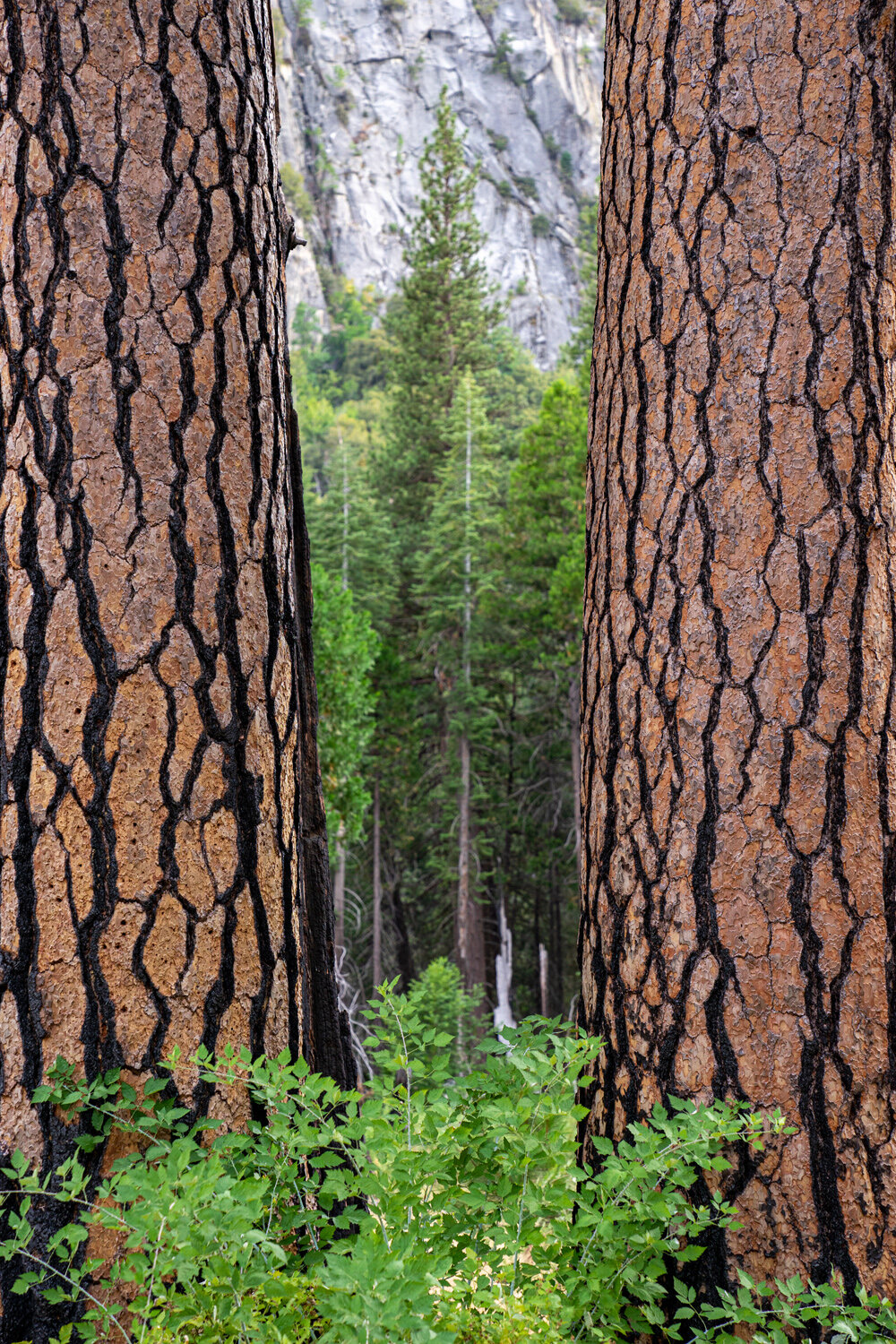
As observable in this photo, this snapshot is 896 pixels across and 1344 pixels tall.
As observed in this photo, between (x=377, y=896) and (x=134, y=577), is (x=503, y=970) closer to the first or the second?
(x=377, y=896)

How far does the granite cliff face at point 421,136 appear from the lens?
73.3 metres

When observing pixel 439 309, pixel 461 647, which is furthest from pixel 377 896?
pixel 439 309

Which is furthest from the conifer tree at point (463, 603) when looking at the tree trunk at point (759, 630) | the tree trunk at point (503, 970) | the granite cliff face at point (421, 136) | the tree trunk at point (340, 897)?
the granite cliff face at point (421, 136)

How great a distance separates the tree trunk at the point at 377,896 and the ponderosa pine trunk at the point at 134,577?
66.9 ft

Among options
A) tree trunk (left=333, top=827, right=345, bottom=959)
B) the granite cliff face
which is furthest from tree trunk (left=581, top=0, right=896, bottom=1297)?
the granite cliff face

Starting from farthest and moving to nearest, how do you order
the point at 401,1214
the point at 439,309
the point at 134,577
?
the point at 439,309
the point at 134,577
the point at 401,1214

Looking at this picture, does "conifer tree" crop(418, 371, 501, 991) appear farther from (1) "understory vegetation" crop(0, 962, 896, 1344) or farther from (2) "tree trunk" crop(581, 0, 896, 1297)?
(1) "understory vegetation" crop(0, 962, 896, 1344)

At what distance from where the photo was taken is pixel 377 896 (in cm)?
2200

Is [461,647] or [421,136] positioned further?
[421,136]

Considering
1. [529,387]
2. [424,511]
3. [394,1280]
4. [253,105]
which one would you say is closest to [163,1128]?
[394,1280]

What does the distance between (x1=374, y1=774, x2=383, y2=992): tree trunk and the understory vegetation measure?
20.4 metres

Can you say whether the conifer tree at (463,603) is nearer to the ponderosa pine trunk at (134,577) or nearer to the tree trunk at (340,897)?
the tree trunk at (340,897)

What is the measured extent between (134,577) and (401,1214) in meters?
1.11

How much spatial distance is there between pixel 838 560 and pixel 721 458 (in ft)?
0.96
